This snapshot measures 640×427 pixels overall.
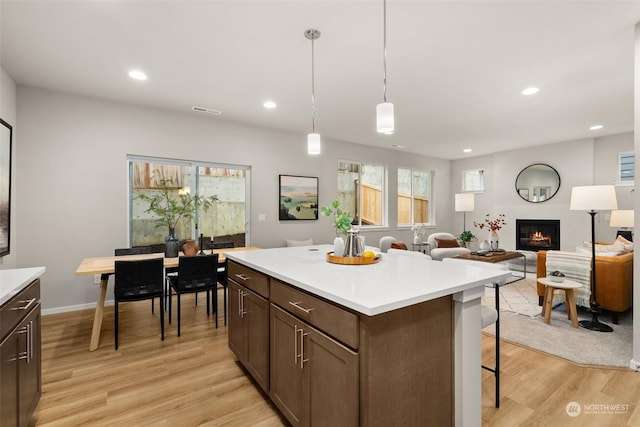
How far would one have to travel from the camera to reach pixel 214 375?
234 cm

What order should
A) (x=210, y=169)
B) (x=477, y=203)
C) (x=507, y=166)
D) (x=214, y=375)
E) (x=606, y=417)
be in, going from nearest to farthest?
(x=606, y=417) < (x=214, y=375) < (x=210, y=169) < (x=507, y=166) < (x=477, y=203)

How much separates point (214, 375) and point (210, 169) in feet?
11.0

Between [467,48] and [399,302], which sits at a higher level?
[467,48]

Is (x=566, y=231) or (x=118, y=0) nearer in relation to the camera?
(x=118, y=0)

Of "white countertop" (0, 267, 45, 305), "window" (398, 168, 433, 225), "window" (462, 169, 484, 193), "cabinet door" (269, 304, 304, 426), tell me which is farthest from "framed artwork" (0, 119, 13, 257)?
"window" (462, 169, 484, 193)

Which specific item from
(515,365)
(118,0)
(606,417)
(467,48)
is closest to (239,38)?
(118,0)

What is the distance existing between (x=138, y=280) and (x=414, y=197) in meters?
6.64

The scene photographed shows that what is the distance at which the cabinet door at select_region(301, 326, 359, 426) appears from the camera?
A: 1233mm

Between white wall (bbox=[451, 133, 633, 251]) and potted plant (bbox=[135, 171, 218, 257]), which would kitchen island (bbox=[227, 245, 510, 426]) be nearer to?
potted plant (bbox=[135, 171, 218, 257])

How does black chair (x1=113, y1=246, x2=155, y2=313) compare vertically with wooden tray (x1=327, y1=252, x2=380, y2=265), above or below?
below

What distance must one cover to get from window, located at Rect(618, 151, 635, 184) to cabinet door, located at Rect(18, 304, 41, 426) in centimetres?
840

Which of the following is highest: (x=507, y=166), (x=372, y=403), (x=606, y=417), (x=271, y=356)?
(x=507, y=166)

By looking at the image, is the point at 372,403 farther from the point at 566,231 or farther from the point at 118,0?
the point at 566,231

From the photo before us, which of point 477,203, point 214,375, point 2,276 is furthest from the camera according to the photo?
point 477,203
